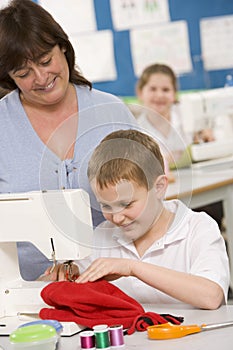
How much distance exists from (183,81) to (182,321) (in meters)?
3.89

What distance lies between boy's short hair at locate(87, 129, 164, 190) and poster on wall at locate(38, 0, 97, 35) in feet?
10.8

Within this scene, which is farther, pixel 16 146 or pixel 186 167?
pixel 16 146

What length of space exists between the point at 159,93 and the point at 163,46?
3.50 feet

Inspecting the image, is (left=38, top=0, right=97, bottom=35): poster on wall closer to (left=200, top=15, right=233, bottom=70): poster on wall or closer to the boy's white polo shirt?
(left=200, top=15, right=233, bottom=70): poster on wall

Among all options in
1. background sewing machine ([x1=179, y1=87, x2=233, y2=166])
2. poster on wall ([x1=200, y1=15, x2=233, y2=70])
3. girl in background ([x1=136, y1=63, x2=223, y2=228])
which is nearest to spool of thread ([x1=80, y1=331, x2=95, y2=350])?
girl in background ([x1=136, y1=63, x2=223, y2=228])

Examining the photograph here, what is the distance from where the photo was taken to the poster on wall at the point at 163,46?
536 centimetres

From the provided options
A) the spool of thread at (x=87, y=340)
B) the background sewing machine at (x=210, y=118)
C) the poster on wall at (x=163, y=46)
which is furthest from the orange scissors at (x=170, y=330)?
the poster on wall at (x=163, y=46)

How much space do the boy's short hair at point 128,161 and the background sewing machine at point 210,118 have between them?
1.94 m

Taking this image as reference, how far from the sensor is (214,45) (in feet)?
18.3

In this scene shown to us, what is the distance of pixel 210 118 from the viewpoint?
3822mm

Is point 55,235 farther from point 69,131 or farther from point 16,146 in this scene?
point 16,146

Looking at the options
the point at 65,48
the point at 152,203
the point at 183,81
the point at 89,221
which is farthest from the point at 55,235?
the point at 183,81

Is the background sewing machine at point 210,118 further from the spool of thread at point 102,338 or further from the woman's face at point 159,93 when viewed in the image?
the spool of thread at point 102,338

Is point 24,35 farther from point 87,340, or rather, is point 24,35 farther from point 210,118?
point 210,118
